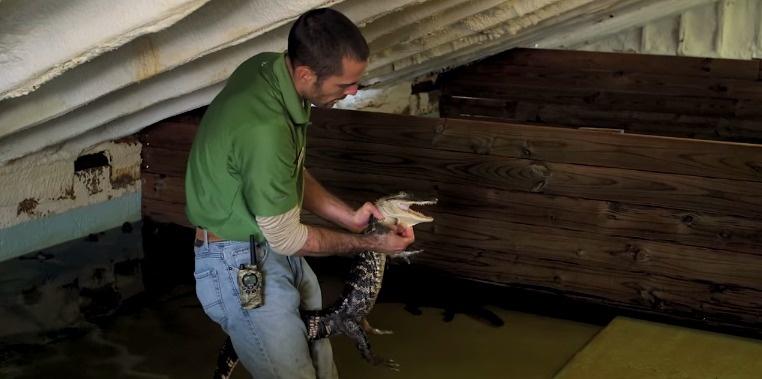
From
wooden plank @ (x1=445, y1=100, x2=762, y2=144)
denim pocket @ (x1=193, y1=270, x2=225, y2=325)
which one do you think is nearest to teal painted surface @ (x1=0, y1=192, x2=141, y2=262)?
denim pocket @ (x1=193, y1=270, x2=225, y2=325)

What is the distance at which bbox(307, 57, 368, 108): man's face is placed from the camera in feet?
5.66

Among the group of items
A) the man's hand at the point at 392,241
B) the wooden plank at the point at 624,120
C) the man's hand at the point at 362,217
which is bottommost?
the man's hand at the point at 392,241

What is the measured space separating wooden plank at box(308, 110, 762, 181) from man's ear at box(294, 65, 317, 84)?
1.38 metres

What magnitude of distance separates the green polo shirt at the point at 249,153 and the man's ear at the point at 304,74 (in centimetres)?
3

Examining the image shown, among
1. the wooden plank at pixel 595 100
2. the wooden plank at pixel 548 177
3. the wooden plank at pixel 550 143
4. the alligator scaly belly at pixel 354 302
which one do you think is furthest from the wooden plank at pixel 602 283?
the wooden plank at pixel 595 100

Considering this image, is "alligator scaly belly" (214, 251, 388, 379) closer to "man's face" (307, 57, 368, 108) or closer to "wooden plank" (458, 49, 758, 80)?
"man's face" (307, 57, 368, 108)

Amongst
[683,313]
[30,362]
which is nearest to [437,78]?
[683,313]

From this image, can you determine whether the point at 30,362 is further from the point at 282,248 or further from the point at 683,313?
the point at 683,313

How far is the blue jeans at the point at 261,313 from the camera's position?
1.90 m

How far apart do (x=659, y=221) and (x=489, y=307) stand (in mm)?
747

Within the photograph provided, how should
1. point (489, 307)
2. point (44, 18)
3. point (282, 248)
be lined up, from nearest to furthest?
1. point (44, 18)
2. point (282, 248)
3. point (489, 307)

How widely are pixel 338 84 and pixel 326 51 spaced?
9cm

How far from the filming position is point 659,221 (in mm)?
2848

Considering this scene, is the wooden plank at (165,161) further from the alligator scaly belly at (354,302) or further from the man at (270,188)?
the man at (270,188)
